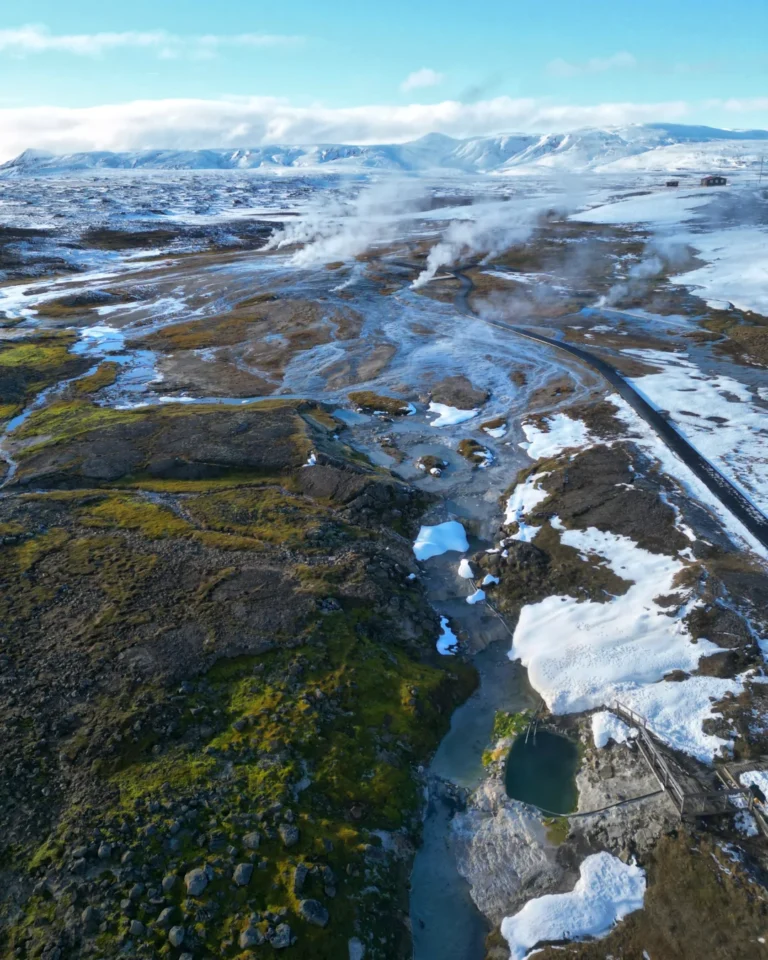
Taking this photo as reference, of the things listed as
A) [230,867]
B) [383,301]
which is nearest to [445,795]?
[230,867]

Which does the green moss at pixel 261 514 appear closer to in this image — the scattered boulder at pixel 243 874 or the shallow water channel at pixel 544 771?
the shallow water channel at pixel 544 771

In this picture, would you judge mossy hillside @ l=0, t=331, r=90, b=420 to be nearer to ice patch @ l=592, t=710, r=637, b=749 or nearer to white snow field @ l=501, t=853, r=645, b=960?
ice patch @ l=592, t=710, r=637, b=749

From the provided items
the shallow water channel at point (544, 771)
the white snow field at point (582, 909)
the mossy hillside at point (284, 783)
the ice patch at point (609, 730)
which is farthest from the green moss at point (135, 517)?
the white snow field at point (582, 909)

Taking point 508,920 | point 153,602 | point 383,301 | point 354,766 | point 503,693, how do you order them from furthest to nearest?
point 383,301 < point 153,602 < point 503,693 < point 354,766 < point 508,920

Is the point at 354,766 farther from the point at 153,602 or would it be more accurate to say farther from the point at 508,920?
the point at 153,602

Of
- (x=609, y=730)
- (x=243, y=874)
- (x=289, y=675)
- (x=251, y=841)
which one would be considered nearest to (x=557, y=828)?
(x=609, y=730)

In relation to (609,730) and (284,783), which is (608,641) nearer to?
(609,730)

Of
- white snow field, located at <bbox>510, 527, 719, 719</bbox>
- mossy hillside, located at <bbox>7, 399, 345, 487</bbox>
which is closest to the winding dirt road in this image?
white snow field, located at <bbox>510, 527, 719, 719</bbox>
